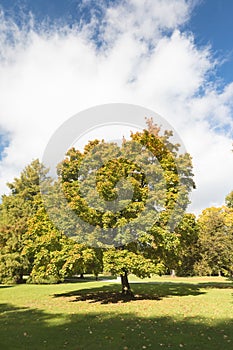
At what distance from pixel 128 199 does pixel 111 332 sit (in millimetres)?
7796

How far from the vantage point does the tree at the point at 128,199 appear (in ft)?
50.6

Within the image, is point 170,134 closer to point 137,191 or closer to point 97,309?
point 137,191

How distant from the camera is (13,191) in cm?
4216

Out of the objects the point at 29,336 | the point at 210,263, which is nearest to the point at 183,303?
the point at 29,336

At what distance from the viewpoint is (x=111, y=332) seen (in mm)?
9422

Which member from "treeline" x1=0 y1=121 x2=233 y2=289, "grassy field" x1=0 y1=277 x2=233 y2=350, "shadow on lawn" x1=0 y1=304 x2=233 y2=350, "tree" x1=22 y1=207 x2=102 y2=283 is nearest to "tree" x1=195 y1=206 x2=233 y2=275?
"treeline" x1=0 y1=121 x2=233 y2=289

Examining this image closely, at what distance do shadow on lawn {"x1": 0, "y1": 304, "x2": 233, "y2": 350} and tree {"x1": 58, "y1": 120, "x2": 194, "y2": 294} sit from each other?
12.6ft

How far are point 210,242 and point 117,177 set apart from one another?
2130cm

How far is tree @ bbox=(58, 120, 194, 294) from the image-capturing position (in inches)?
607

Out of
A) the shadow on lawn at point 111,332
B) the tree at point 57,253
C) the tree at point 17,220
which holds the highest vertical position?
the tree at point 17,220

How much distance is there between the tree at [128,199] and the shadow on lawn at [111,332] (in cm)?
383

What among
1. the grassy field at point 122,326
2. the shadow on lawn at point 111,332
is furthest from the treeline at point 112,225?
the shadow on lawn at point 111,332

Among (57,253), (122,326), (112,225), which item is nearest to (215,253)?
(112,225)

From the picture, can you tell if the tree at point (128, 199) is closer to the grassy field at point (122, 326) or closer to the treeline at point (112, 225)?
the treeline at point (112, 225)
